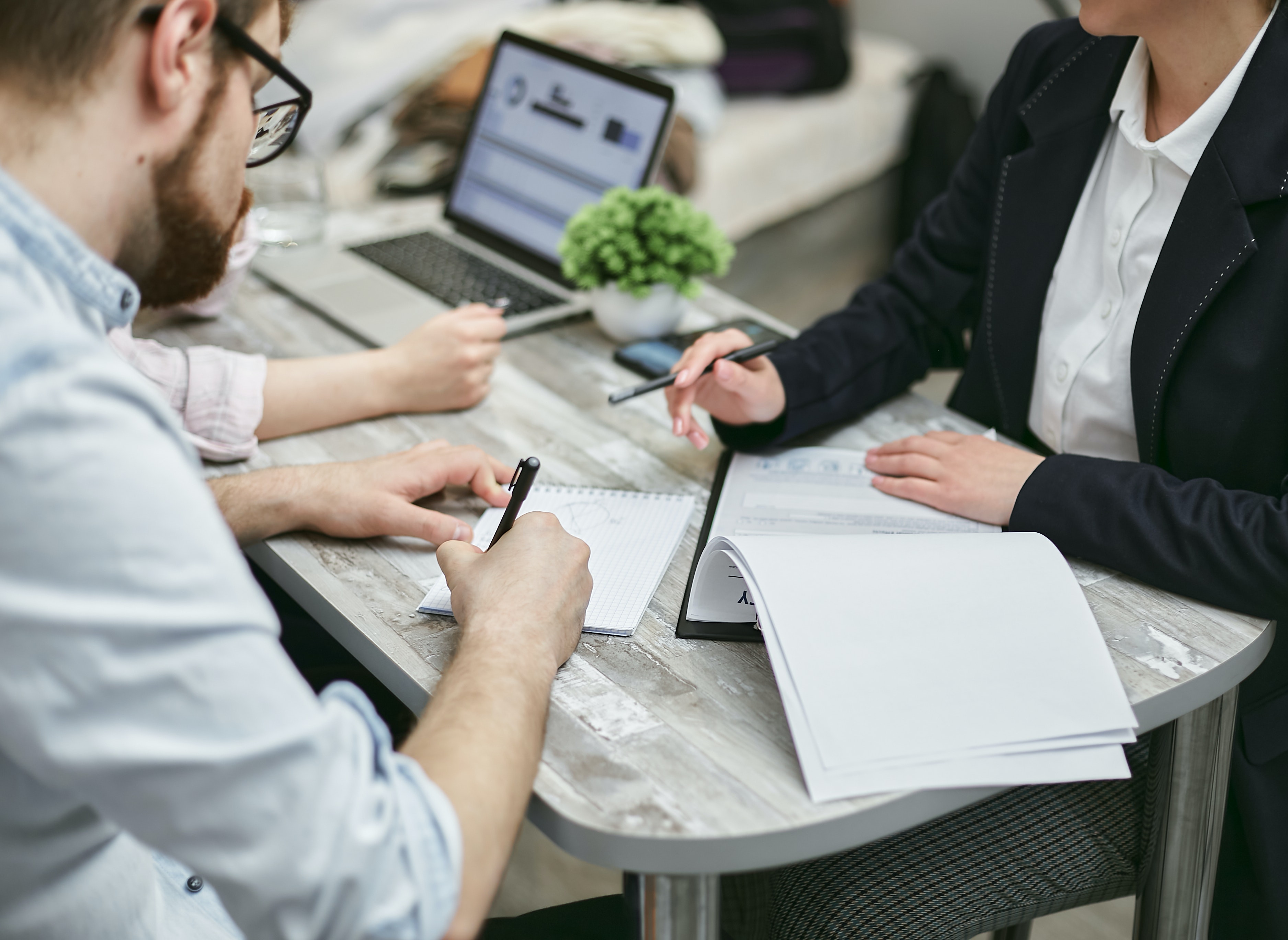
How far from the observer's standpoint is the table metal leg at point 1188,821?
0.81 meters

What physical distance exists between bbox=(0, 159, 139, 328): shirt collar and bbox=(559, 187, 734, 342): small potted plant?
73cm

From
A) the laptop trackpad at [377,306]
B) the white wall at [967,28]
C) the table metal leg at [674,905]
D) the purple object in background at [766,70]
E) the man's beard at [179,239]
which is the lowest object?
the table metal leg at [674,905]

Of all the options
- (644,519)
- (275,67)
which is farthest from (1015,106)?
(275,67)

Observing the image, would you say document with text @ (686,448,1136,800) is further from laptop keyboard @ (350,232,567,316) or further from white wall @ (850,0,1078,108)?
white wall @ (850,0,1078,108)

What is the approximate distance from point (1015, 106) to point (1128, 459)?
1.34ft

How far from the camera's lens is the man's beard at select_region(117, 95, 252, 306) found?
59 cm

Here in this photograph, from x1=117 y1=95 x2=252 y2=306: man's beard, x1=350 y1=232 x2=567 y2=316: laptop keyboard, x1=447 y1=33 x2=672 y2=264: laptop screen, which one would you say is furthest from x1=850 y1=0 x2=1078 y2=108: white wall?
x1=117 y1=95 x2=252 y2=306: man's beard

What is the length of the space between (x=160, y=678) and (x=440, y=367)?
2.19 ft

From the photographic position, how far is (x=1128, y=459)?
1064 millimetres

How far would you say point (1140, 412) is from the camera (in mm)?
995

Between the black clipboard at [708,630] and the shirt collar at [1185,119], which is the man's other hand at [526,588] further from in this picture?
the shirt collar at [1185,119]

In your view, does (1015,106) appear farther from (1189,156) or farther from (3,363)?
(3,363)

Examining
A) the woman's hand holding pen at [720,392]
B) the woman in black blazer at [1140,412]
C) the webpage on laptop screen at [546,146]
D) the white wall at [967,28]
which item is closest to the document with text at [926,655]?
the woman in black blazer at [1140,412]

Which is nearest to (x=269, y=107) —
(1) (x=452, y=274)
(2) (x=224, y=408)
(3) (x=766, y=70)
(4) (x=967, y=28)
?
(2) (x=224, y=408)
